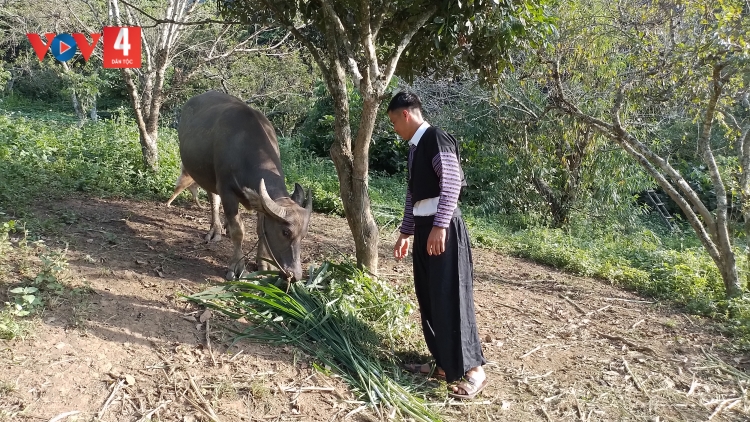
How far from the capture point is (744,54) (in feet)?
17.4

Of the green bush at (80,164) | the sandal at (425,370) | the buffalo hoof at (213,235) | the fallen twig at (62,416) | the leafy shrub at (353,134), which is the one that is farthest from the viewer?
the leafy shrub at (353,134)

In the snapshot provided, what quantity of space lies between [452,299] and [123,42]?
6404 mm

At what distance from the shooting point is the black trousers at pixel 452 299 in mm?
3896

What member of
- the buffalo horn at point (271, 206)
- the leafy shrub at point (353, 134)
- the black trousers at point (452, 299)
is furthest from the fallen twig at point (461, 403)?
the leafy shrub at point (353, 134)

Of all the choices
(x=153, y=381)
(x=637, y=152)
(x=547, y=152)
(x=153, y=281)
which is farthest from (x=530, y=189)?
(x=153, y=381)

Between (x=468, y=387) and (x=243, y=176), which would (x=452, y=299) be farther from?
(x=243, y=176)

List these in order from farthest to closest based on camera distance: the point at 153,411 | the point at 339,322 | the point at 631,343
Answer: the point at 631,343 < the point at 339,322 < the point at 153,411

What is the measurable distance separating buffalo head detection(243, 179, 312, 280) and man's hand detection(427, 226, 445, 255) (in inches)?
58.3

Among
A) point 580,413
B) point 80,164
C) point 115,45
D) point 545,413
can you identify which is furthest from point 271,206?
point 80,164

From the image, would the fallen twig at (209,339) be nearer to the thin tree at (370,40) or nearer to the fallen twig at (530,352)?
the thin tree at (370,40)

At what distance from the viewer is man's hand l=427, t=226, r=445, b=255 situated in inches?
147

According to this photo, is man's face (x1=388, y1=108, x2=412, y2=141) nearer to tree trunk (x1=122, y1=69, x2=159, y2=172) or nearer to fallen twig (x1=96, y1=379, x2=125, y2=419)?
fallen twig (x1=96, y1=379, x2=125, y2=419)

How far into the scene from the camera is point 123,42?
7.96 m

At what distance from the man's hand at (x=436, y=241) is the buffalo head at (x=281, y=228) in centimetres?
148
